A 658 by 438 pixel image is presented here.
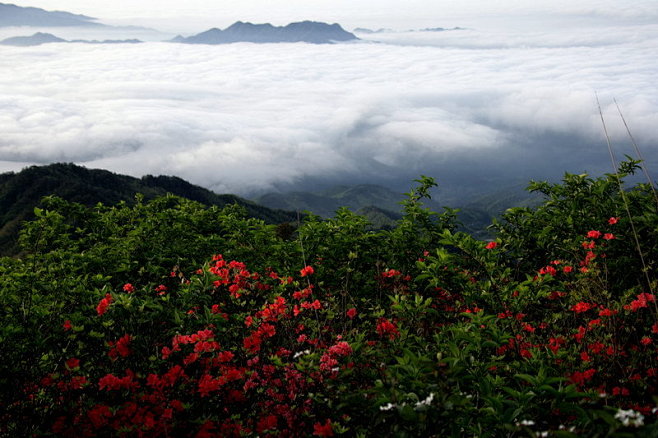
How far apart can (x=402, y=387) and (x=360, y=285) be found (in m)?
3.57

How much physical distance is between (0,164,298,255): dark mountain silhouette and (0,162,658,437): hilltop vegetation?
120 m

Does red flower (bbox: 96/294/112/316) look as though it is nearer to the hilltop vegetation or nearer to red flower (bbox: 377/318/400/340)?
the hilltop vegetation

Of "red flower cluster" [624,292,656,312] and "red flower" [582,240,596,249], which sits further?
"red flower" [582,240,596,249]

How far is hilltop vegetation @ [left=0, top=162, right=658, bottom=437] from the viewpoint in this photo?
342cm

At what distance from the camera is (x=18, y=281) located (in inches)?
238

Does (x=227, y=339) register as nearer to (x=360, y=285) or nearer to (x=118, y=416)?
(x=118, y=416)

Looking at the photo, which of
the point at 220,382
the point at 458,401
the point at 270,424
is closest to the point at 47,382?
the point at 220,382

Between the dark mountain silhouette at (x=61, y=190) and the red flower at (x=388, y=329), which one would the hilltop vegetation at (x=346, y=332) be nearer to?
the red flower at (x=388, y=329)

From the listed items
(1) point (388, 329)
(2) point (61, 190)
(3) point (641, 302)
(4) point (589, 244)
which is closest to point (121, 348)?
(1) point (388, 329)

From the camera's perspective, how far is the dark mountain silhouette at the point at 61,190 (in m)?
138

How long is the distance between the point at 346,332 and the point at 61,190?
6782 inches

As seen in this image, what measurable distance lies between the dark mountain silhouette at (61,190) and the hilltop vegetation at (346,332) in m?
120

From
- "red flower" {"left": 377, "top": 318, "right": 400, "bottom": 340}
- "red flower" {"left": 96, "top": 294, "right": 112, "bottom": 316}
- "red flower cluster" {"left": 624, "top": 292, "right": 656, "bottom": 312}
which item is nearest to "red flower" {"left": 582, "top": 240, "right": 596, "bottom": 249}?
"red flower cluster" {"left": 624, "top": 292, "right": 656, "bottom": 312}

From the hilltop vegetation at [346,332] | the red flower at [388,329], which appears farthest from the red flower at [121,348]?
the red flower at [388,329]
